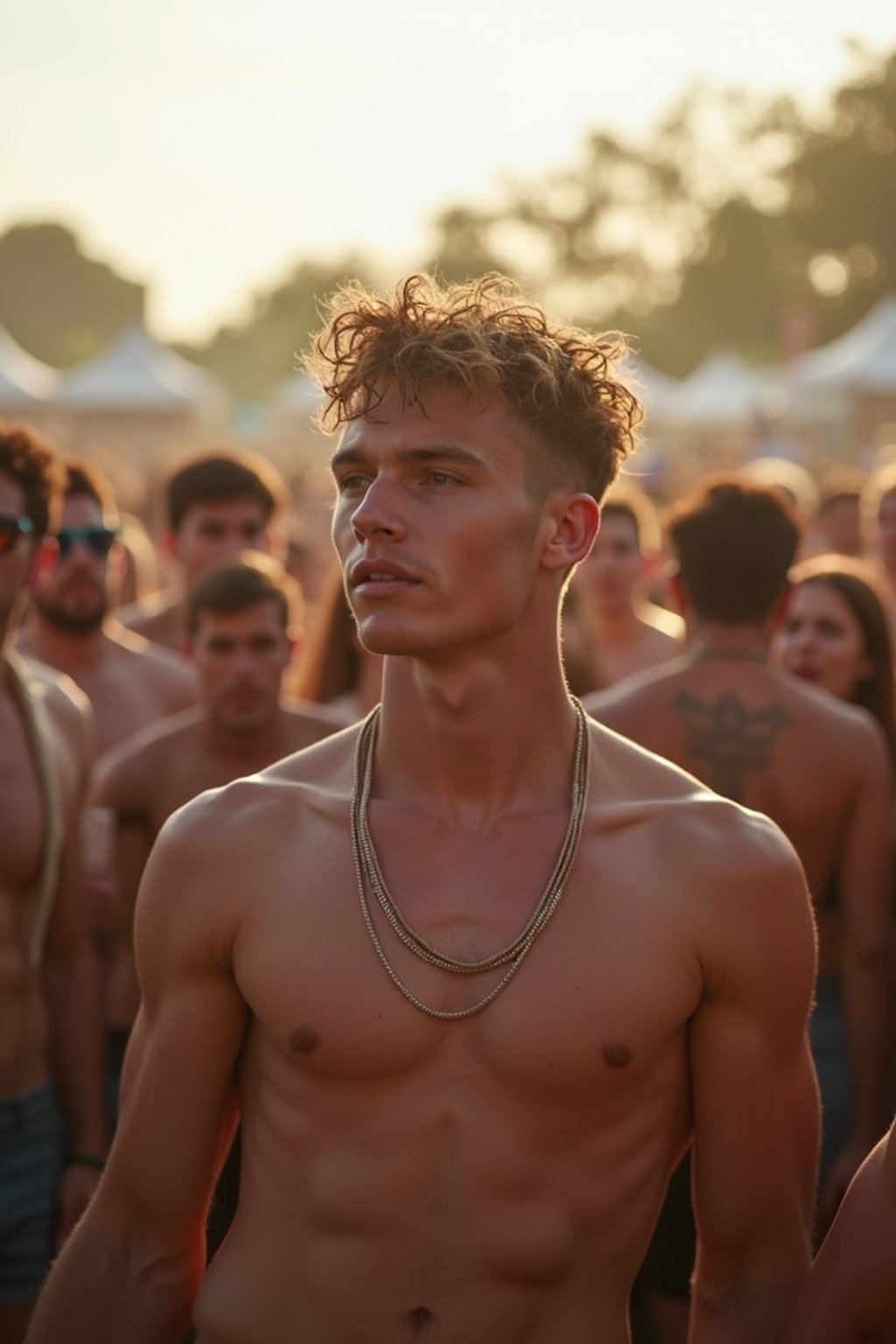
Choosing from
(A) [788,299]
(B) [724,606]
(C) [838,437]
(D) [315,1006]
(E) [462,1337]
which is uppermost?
(A) [788,299]

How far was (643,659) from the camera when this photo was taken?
8438 mm

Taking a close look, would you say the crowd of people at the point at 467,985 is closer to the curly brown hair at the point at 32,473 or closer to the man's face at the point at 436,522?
the man's face at the point at 436,522

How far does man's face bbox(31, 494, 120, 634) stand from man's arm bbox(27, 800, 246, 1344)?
3985mm

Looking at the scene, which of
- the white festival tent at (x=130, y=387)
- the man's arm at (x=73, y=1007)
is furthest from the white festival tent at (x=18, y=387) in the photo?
the man's arm at (x=73, y=1007)

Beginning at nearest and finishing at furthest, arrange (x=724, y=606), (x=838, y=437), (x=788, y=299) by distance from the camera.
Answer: (x=724, y=606) < (x=838, y=437) < (x=788, y=299)

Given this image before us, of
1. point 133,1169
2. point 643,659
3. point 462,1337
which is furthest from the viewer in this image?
point 643,659

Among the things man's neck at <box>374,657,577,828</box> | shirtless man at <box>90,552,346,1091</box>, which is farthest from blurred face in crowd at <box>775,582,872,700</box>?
man's neck at <box>374,657,577,828</box>

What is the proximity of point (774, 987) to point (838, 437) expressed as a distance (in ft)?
102

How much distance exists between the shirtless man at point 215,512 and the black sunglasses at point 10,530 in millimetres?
2953

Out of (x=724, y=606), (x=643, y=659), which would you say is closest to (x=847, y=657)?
(x=724, y=606)

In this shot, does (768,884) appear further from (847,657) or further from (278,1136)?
(847,657)

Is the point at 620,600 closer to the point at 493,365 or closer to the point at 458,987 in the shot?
the point at 493,365

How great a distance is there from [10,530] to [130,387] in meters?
28.8

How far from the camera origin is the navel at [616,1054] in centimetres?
271
